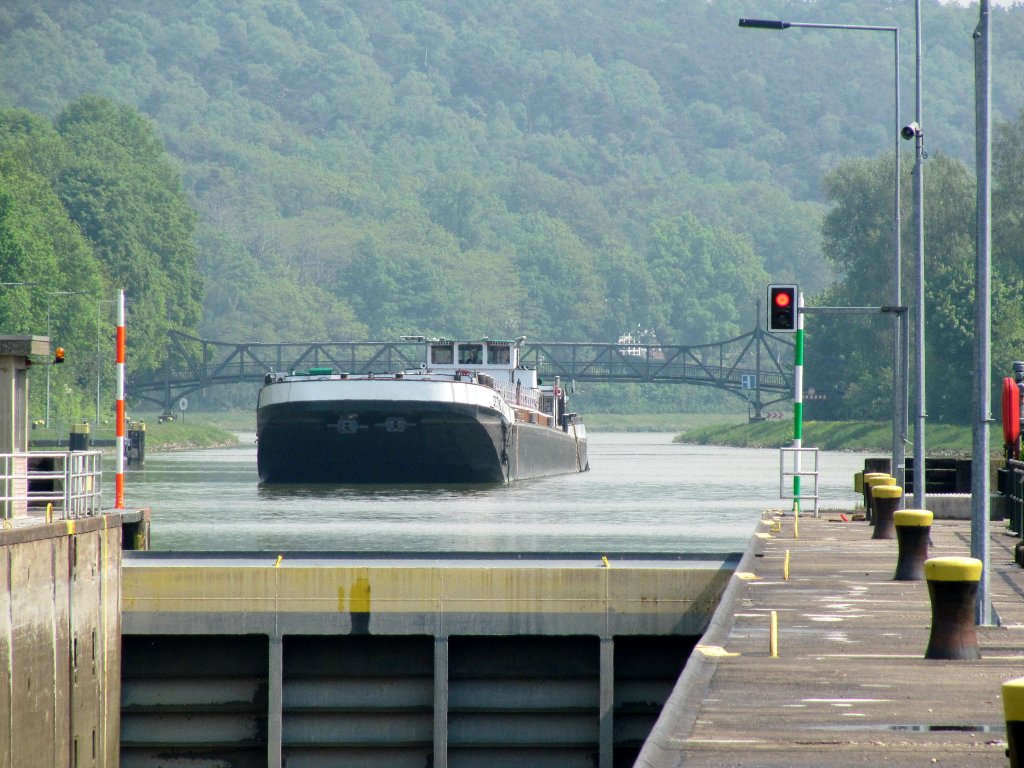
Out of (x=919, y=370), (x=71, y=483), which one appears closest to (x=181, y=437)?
(x=919, y=370)

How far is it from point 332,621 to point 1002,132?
90.5 m

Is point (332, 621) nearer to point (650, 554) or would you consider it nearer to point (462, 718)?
point (462, 718)

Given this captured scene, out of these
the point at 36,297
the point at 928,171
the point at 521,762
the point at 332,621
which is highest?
the point at 928,171

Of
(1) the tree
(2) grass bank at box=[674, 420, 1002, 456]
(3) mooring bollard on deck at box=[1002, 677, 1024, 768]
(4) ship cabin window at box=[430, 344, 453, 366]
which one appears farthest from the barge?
(1) the tree

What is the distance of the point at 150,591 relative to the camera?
19078 millimetres

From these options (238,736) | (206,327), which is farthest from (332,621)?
(206,327)

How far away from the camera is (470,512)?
159 feet

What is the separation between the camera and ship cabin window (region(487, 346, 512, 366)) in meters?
72.9

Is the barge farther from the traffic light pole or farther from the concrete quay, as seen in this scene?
the concrete quay

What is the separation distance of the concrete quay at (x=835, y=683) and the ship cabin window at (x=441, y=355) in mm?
50414

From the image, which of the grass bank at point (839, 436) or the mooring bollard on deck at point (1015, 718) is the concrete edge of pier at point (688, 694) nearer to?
the mooring bollard on deck at point (1015, 718)

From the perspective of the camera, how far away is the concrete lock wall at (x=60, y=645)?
15.5 meters

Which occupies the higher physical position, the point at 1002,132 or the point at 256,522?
the point at 1002,132

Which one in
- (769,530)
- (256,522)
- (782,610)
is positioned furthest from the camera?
(256,522)
